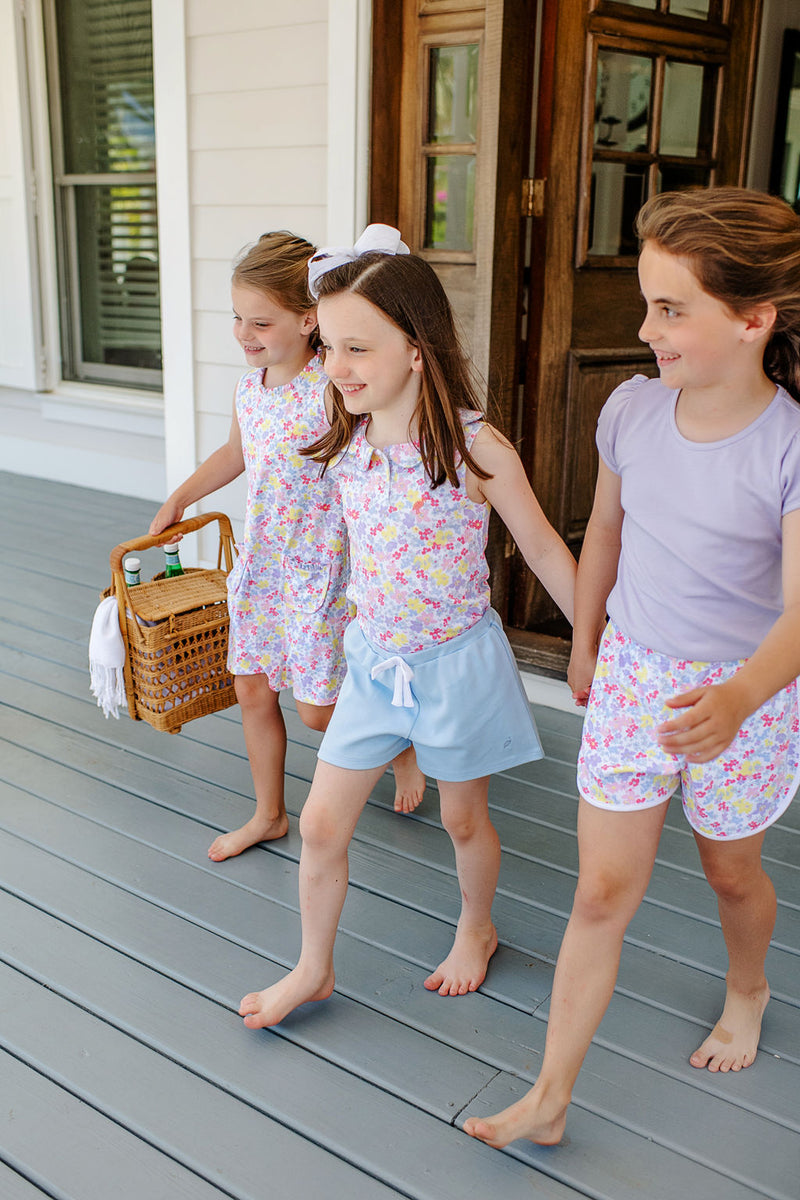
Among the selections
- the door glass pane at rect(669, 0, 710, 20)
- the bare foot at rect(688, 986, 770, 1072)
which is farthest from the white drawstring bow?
the door glass pane at rect(669, 0, 710, 20)

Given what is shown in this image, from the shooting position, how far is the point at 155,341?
→ 5434 millimetres

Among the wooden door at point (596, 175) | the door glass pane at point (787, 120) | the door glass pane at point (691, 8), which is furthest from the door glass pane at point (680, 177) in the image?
the door glass pane at point (787, 120)

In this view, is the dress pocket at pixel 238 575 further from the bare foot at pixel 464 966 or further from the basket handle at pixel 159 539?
the bare foot at pixel 464 966

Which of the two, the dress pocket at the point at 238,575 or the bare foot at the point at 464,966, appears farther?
the dress pocket at the point at 238,575

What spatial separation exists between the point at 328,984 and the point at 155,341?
168 inches

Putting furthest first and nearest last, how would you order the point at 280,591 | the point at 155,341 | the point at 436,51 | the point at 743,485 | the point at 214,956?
the point at 155,341 → the point at 436,51 → the point at 280,591 → the point at 214,956 → the point at 743,485

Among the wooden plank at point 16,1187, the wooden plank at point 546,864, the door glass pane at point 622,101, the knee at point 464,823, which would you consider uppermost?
the door glass pane at point 622,101

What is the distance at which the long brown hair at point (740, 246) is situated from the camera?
49.6 inches

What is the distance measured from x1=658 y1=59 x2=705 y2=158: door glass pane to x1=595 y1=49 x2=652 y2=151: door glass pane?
87 mm

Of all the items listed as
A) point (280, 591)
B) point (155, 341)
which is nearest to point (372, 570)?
point (280, 591)

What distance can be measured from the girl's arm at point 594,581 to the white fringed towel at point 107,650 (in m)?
0.89

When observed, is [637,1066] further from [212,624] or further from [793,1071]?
[212,624]

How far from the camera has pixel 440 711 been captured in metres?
1.67

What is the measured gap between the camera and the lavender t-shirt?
1.32 m
